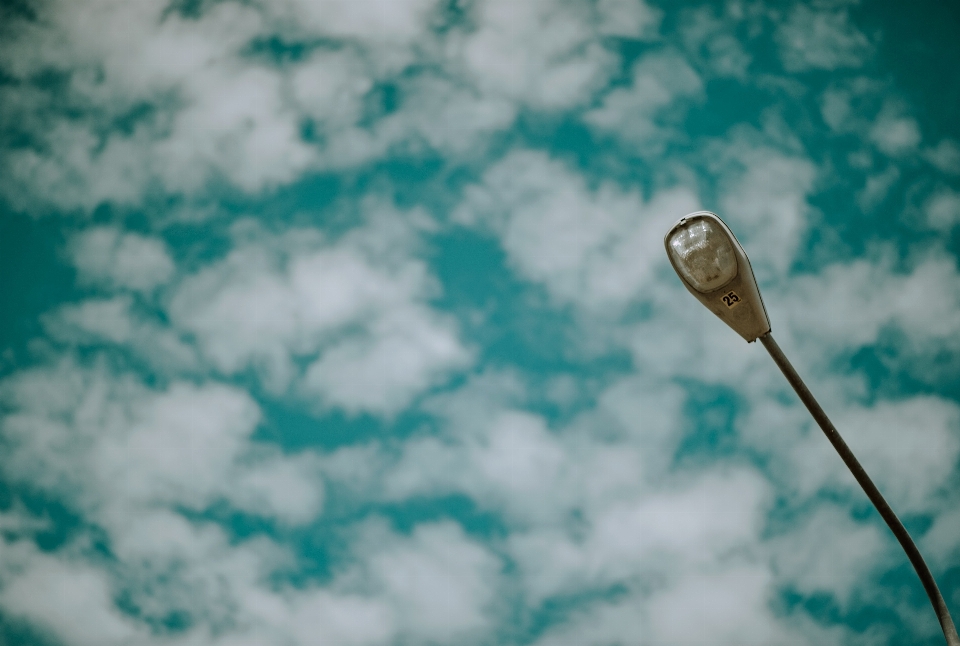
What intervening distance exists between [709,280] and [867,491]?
1.82m

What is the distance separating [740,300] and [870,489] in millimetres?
1568

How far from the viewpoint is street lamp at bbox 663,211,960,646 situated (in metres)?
4.73

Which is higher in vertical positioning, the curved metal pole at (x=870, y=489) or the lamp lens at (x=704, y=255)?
the lamp lens at (x=704, y=255)

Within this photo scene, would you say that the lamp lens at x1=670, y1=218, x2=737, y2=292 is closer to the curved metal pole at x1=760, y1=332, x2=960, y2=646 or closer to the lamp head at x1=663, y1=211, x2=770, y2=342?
the lamp head at x1=663, y1=211, x2=770, y2=342

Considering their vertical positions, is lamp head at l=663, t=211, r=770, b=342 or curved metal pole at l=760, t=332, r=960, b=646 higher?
lamp head at l=663, t=211, r=770, b=342

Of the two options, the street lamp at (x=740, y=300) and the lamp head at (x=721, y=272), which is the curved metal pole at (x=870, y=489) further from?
the lamp head at (x=721, y=272)

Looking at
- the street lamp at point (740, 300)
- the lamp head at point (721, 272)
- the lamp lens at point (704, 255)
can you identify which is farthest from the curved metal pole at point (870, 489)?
the lamp lens at point (704, 255)

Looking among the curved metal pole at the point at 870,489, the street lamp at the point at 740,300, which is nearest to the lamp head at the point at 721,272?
the street lamp at the point at 740,300

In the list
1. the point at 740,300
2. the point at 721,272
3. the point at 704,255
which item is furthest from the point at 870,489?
the point at 704,255

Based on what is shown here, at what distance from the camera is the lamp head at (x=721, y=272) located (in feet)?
15.7

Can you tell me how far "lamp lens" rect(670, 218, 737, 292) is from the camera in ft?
15.7

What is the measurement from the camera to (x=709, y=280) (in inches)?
190

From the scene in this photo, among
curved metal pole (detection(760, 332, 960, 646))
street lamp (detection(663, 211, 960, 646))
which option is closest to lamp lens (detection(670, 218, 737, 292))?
street lamp (detection(663, 211, 960, 646))

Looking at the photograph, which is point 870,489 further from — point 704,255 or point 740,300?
point 704,255
